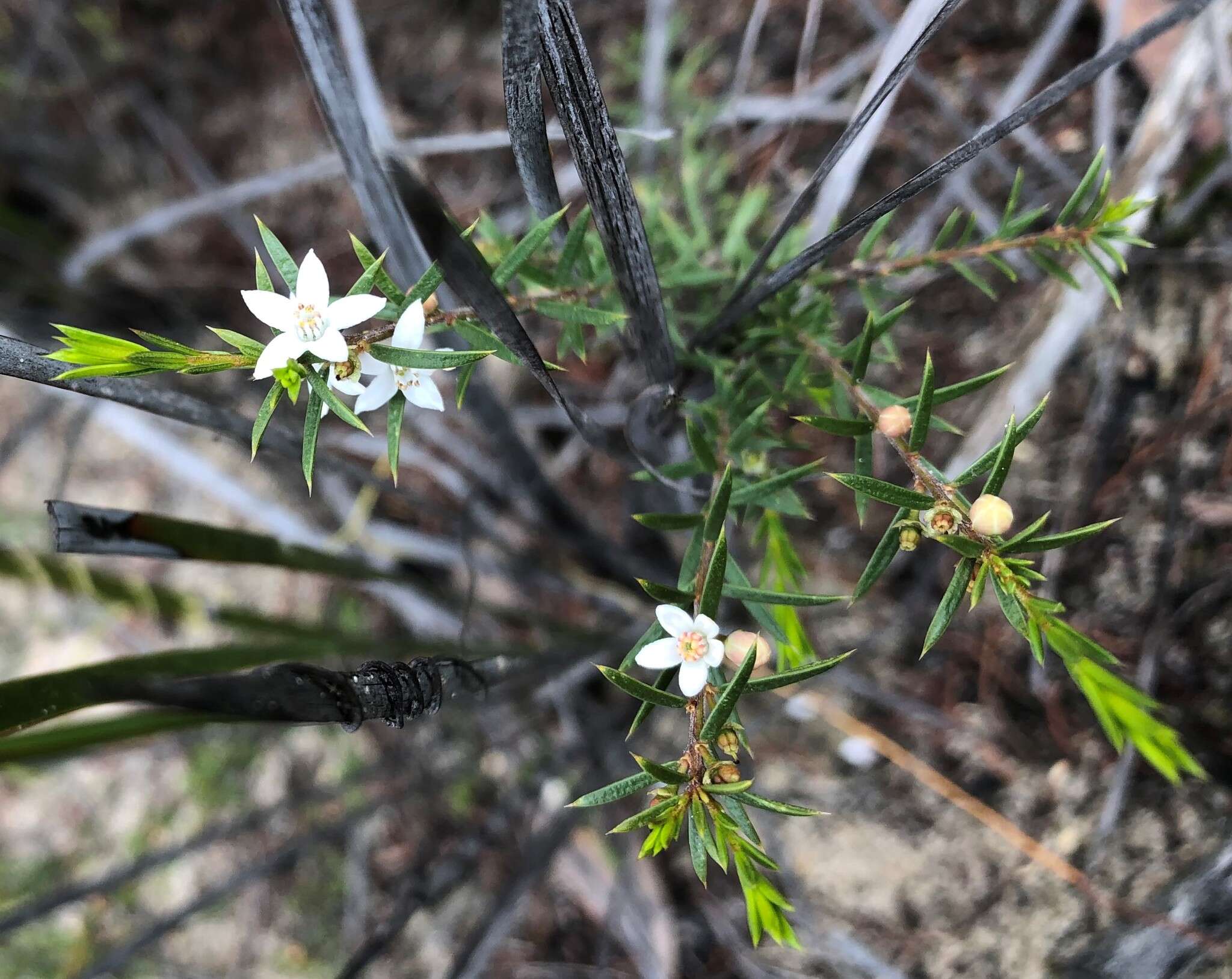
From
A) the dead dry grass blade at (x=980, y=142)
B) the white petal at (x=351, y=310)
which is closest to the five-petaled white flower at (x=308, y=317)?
the white petal at (x=351, y=310)

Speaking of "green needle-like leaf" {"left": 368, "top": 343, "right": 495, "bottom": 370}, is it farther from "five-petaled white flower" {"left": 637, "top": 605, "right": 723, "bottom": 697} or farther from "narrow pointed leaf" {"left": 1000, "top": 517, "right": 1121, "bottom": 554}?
"narrow pointed leaf" {"left": 1000, "top": 517, "right": 1121, "bottom": 554}

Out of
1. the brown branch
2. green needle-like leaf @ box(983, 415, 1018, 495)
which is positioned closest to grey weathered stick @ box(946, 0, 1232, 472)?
the brown branch

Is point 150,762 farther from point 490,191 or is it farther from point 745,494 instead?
point 745,494

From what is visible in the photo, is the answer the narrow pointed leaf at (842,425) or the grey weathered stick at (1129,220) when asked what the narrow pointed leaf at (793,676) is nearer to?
the narrow pointed leaf at (842,425)

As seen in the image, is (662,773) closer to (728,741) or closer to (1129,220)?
(728,741)

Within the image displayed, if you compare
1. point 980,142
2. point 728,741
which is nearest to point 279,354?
point 728,741

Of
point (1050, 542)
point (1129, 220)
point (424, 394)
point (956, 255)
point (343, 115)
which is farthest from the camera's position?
point (1129, 220)

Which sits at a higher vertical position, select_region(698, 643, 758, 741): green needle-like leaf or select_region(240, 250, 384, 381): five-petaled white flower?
select_region(240, 250, 384, 381): five-petaled white flower
